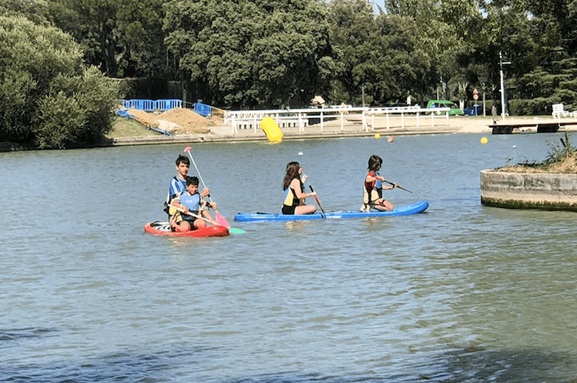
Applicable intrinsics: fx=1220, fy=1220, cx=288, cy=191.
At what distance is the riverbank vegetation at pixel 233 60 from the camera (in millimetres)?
71812

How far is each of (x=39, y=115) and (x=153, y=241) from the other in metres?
47.7

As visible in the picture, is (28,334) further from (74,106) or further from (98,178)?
(74,106)

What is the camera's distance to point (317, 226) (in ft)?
90.9

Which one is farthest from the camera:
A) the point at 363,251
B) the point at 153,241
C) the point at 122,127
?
the point at 122,127

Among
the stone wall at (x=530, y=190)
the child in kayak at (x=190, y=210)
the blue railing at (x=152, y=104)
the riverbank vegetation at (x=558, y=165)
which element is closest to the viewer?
the child in kayak at (x=190, y=210)

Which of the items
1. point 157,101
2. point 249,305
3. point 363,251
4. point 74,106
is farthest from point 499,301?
point 157,101

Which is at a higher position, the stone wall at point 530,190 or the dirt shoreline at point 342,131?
the dirt shoreline at point 342,131

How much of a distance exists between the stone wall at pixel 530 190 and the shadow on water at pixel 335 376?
43.6 ft

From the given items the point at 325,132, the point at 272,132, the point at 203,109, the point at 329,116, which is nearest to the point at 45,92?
the point at 325,132

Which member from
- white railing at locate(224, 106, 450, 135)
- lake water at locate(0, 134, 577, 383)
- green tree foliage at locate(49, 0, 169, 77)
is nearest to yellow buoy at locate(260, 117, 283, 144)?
lake water at locate(0, 134, 577, 383)

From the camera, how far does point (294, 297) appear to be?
18.4m

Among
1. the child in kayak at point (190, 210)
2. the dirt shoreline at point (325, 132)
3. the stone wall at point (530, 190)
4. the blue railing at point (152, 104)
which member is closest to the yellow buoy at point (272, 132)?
the stone wall at point (530, 190)

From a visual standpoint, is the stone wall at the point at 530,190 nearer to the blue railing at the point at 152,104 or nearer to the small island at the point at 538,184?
the small island at the point at 538,184

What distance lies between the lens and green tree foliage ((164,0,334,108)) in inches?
3546
